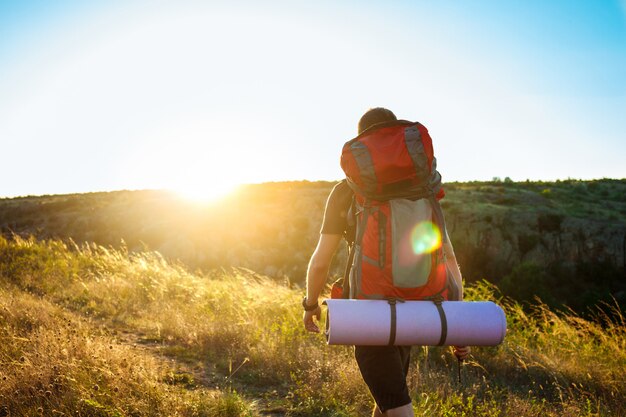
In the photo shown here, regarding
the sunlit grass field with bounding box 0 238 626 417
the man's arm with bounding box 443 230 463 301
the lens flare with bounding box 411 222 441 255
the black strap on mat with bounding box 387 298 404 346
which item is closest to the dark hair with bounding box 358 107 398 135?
the lens flare with bounding box 411 222 441 255

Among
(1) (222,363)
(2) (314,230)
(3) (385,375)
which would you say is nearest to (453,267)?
(3) (385,375)

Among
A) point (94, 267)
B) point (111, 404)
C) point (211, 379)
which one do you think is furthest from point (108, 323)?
point (94, 267)

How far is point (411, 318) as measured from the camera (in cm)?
174

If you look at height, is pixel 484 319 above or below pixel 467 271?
above

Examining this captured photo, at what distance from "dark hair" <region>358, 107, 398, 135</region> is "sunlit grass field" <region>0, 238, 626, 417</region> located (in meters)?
2.30

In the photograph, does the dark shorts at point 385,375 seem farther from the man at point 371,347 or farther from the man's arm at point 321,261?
the man's arm at point 321,261

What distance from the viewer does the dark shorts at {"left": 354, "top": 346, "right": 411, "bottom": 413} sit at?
179 cm

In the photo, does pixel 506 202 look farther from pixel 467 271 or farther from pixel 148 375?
pixel 148 375

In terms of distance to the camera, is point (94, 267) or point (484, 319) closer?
point (484, 319)

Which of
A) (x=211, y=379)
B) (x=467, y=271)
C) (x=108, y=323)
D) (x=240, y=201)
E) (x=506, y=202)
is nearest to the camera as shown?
(x=211, y=379)

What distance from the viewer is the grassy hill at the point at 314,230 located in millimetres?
27500

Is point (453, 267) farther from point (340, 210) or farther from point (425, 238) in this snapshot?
point (340, 210)

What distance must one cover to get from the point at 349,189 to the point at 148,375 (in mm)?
2694

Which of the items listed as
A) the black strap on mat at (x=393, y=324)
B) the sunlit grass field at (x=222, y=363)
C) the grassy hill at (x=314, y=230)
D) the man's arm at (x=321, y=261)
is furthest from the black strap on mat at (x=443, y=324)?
the grassy hill at (x=314, y=230)
